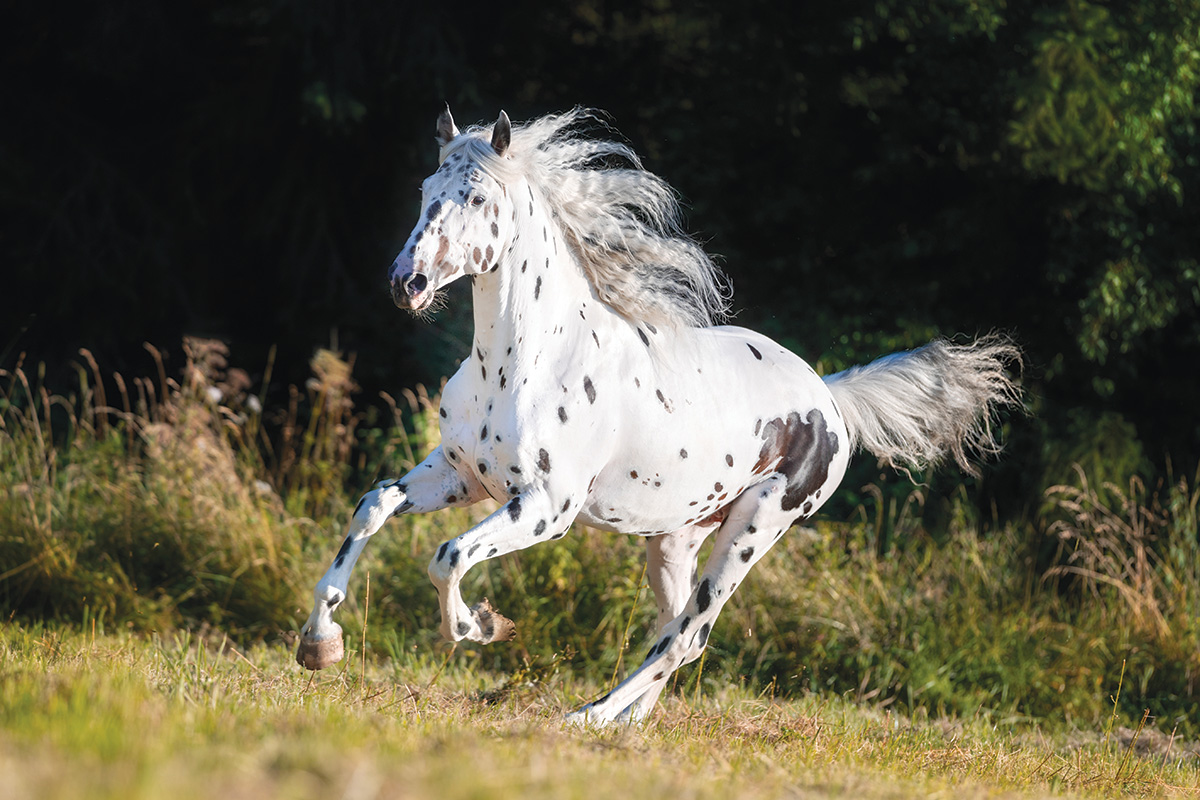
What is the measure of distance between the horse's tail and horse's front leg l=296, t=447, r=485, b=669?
178 centimetres

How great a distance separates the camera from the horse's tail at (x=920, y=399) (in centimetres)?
470

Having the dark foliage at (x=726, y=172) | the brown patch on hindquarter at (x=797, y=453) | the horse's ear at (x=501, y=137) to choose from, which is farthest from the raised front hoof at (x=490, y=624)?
the dark foliage at (x=726, y=172)

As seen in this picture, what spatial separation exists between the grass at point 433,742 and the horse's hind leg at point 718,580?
19 centimetres

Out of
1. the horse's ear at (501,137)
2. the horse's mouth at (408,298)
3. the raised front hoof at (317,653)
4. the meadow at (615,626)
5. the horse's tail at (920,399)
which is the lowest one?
the meadow at (615,626)

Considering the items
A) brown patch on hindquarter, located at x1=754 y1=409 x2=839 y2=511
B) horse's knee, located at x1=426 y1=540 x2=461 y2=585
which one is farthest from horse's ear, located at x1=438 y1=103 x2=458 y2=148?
brown patch on hindquarter, located at x1=754 y1=409 x2=839 y2=511

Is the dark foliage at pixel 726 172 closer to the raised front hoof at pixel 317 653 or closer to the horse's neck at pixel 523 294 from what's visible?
the horse's neck at pixel 523 294

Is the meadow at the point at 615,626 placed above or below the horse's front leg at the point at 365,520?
below

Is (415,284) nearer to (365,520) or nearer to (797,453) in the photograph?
(365,520)

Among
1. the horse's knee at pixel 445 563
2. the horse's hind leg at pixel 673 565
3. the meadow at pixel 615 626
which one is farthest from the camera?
the horse's hind leg at pixel 673 565

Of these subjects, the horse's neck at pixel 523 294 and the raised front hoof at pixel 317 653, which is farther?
the horse's neck at pixel 523 294

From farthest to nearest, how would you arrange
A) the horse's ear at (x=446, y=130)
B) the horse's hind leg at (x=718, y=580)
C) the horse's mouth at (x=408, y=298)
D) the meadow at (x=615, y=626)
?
the horse's hind leg at (x=718, y=580)
the meadow at (x=615, y=626)
the horse's ear at (x=446, y=130)
the horse's mouth at (x=408, y=298)

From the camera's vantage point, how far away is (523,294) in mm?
3607

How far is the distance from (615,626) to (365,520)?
8.42ft

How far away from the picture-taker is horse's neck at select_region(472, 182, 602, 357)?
358 centimetres
